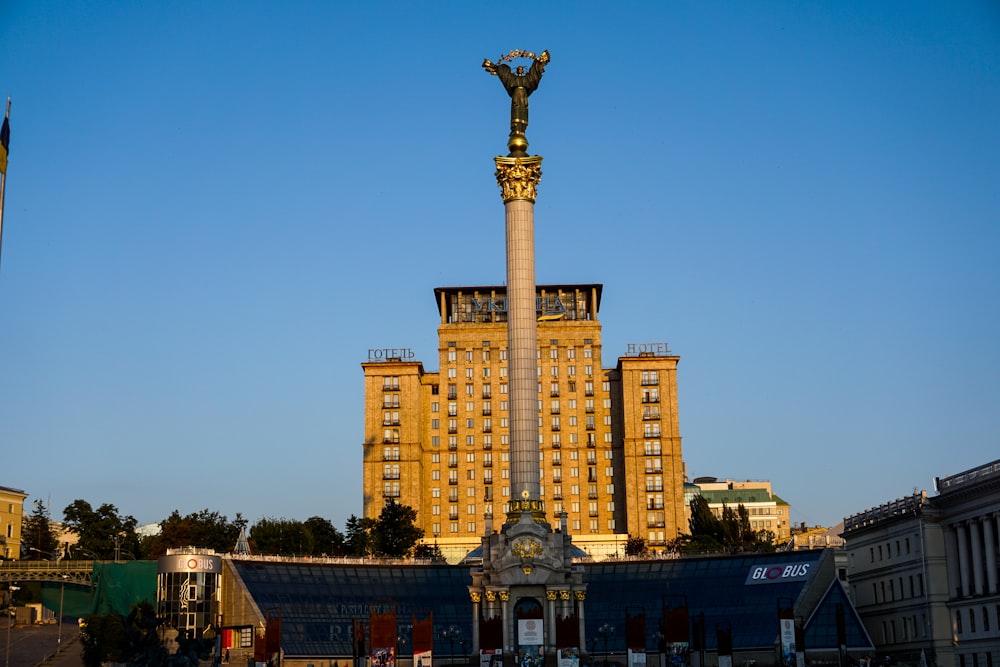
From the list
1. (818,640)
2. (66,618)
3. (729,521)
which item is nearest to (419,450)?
(729,521)

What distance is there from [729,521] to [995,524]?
61178 mm

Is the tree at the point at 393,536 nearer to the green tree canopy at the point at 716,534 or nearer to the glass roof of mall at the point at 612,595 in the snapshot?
the glass roof of mall at the point at 612,595

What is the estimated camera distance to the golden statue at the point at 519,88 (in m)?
103

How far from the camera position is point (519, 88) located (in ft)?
337

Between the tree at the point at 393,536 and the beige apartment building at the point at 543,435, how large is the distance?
80.5ft

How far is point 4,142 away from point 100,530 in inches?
3606

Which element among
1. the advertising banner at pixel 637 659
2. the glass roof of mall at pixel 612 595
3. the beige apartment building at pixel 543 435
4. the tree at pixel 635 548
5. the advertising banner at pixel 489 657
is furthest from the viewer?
the beige apartment building at pixel 543 435

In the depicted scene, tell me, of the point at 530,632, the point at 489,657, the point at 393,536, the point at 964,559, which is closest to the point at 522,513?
the point at 530,632

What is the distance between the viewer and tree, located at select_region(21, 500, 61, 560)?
164 meters

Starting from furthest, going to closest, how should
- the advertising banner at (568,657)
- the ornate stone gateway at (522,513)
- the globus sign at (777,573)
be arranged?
the globus sign at (777,573)
the ornate stone gateway at (522,513)
the advertising banner at (568,657)

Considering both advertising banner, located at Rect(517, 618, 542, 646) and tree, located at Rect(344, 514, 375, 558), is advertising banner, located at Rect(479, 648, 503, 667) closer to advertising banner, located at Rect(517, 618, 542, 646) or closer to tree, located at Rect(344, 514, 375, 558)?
advertising banner, located at Rect(517, 618, 542, 646)

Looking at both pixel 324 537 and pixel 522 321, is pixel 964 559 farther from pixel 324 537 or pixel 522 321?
pixel 324 537

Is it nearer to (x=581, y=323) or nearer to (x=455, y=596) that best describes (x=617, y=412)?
(x=581, y=323)

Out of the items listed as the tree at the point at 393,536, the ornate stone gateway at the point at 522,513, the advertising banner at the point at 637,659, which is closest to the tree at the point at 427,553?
the tree at the point at 393,536
